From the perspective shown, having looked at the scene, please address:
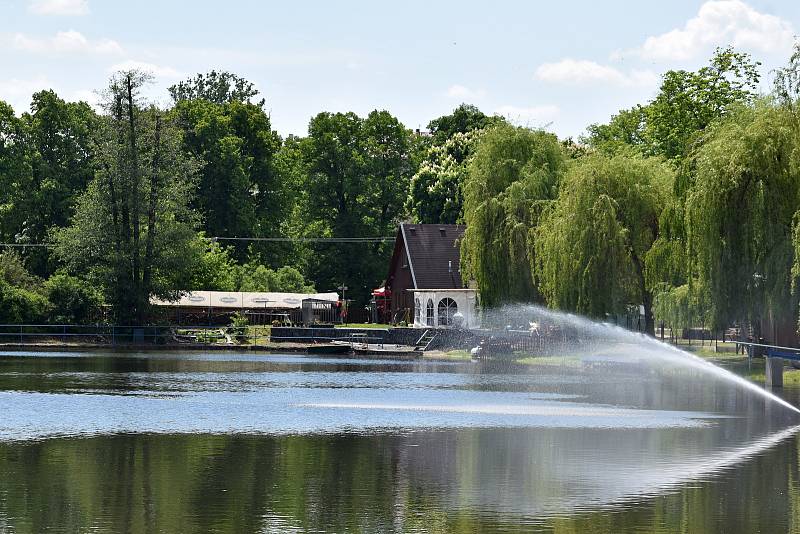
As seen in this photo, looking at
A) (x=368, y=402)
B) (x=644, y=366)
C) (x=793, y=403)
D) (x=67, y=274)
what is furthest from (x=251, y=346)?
(x=793, y=403)

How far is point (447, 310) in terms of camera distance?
9650 centimetres

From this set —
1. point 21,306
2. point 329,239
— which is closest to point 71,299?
point 21,306

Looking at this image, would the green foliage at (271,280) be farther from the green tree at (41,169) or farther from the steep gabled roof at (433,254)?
the steep gabled roof at (433,254)

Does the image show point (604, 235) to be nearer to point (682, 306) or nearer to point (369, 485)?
point (682, 306)

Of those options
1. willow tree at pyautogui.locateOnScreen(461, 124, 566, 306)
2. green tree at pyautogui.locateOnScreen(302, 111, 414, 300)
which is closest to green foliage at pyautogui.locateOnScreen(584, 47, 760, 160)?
willow tree at pyautogui.locateOnScreen(461, 124, 566, 306)

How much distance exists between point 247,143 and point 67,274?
1293 inches

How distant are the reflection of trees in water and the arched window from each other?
6600 cm

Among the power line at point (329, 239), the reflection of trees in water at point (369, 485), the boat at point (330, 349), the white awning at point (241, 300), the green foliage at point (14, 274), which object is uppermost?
the power line at point (329, 239)

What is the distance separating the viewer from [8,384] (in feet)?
156

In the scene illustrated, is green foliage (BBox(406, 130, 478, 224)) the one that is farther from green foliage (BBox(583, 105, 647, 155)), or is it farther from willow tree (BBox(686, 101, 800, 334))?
willow tree (BBox(686, 101, 800, 334))

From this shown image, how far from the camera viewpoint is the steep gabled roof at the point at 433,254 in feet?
321

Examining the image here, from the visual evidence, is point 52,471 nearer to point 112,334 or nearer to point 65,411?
point 65,411

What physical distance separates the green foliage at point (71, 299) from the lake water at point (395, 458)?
44.6 metres

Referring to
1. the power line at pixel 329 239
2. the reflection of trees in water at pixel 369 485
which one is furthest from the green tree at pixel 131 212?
the reflection of trees in water at pixel 369 485
